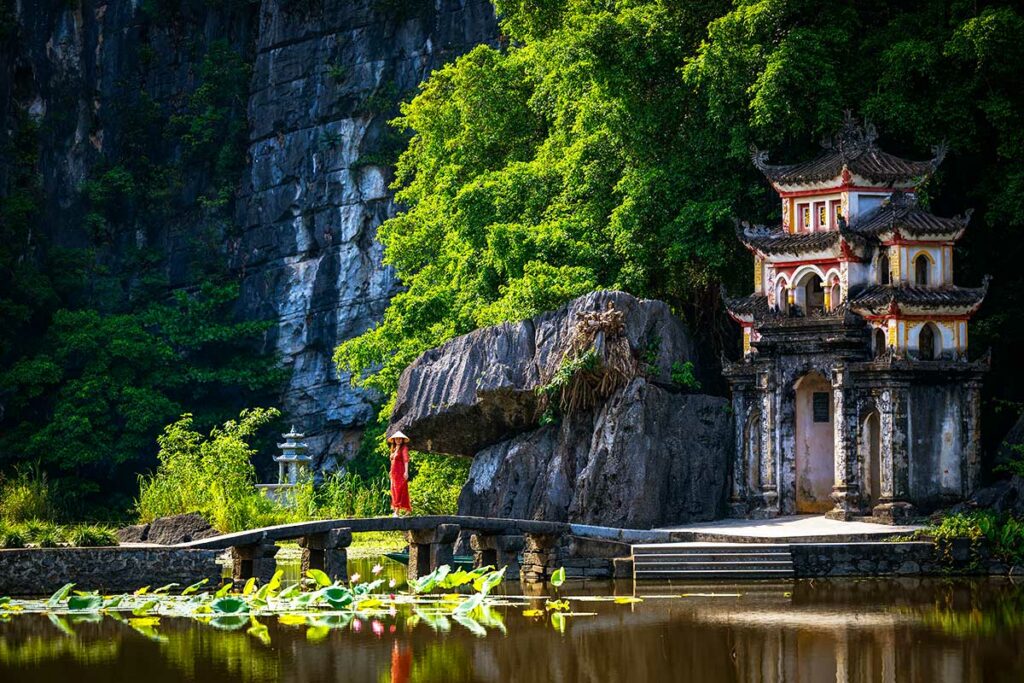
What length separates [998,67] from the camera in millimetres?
28656

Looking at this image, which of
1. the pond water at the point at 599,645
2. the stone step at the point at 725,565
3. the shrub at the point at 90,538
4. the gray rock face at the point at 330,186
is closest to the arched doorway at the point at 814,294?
the stone step at the point at 725,565

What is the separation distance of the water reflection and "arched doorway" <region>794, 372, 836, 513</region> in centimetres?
658

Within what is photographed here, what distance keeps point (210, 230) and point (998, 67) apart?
101 ft

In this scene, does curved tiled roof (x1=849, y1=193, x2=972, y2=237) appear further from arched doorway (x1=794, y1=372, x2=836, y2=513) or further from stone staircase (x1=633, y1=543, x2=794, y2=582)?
stone staircase (x1=633, y1=543, x2=794, y2=582)

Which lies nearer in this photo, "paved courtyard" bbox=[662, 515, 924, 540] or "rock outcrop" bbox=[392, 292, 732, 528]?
"paved courtyard" bbox=[662, 515, 924, 540]

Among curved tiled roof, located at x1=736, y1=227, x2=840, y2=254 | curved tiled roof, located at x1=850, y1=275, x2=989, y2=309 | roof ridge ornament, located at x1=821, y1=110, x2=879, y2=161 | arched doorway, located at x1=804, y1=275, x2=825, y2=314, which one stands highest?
roof ridge ornament, located at x1=821, y1=110, x2=879, y2=161


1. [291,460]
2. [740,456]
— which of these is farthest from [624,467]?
[291,460]

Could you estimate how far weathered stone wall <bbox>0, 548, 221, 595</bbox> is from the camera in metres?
22.8

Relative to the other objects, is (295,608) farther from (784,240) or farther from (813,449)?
(784,240)

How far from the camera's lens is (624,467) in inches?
1118

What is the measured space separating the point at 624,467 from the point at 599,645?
948cm

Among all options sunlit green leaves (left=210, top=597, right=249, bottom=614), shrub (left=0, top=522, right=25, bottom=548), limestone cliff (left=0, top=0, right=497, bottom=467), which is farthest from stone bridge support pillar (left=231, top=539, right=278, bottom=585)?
limestone cliff (left=0, top=0, right=497, bottom=467)

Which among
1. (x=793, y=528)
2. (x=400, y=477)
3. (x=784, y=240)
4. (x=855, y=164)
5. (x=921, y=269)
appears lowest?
(x=793, y=528)

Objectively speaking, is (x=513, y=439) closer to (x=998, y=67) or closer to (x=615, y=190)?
(x=615, y=190)
